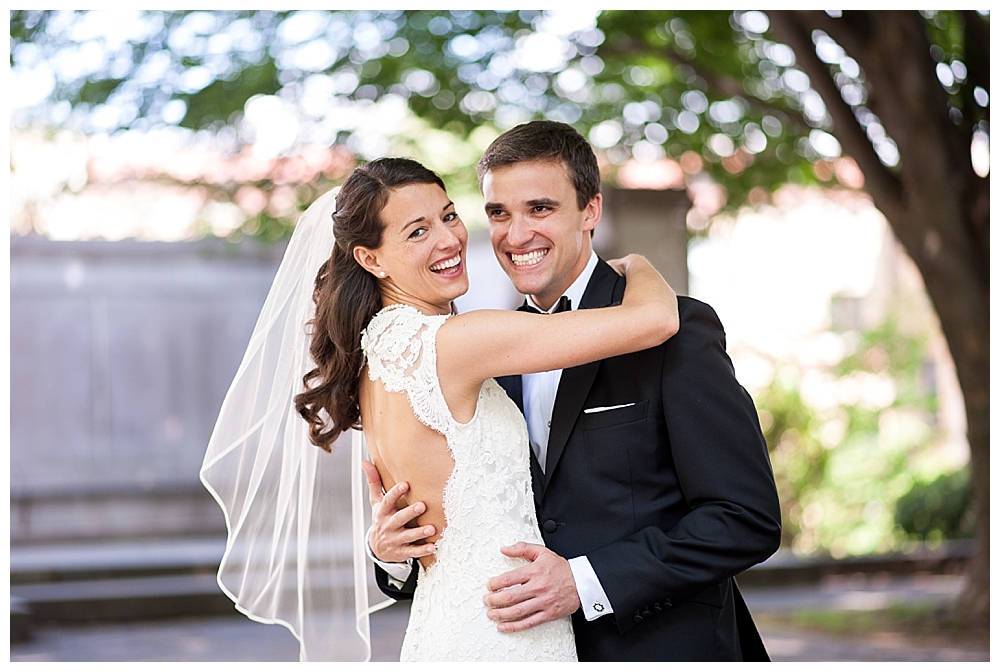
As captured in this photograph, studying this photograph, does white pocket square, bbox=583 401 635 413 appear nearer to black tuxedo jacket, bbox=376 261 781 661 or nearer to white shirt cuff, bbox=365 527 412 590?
black tuxedo jacket, bbox=376 261 781 661

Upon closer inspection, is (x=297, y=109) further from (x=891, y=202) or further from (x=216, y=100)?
(x=891, y=202)

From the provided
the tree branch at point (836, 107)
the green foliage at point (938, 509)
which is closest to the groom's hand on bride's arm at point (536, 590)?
the tree branch at point (836, 107)

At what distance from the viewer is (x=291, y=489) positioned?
315cm

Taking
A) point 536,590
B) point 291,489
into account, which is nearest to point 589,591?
point 536,590

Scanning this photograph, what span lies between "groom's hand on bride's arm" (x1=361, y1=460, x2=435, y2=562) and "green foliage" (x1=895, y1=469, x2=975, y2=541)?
29.3 ft

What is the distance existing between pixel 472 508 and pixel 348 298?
0.59 m

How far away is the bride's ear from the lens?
2.68m

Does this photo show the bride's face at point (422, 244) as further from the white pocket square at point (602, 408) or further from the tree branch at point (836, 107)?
the tree branch at point (836, 107)

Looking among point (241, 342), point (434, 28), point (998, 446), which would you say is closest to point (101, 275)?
point (241, 342)

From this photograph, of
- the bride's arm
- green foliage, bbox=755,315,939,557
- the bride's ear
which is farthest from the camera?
green foliage, bbox=755,315,939,557

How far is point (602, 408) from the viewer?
103 inches

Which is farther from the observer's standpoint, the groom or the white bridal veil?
the white bridal veil

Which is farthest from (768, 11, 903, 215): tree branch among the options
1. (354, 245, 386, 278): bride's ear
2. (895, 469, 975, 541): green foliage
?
(895, 469, 975, 541): green foliage

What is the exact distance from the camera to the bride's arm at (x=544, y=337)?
96.7 inches
